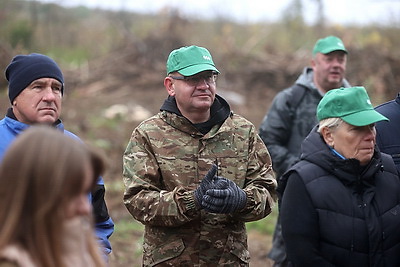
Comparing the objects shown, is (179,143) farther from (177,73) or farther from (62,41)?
(62,41)

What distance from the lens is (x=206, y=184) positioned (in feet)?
11.6

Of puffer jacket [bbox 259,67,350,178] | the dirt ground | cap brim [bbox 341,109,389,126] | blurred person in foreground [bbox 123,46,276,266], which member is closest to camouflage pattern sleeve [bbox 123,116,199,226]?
blurred person in foreground [bbox 123,46,276,266]

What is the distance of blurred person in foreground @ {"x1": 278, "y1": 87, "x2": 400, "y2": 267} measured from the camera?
3451mm

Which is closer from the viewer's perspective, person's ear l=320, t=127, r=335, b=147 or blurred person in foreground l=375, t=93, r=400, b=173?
person's ear l=320, t=127, r=335, b=147

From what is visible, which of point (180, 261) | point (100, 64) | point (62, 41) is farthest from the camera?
point (62, 41)

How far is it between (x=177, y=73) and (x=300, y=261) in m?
1.38

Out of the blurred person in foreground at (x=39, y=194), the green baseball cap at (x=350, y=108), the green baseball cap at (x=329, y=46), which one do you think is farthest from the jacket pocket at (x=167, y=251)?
the green baseball cap at (x=329, y=46)

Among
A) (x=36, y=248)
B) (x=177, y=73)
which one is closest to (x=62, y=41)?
(x=177, y=73)

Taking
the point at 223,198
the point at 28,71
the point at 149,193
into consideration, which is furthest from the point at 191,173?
the point at 28,71

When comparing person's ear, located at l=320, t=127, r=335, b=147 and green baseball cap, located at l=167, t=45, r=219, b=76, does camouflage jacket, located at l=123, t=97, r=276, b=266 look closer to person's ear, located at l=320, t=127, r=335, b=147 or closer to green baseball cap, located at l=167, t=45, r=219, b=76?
green baseball cap, located at l=167, t=45, r=219, b=76

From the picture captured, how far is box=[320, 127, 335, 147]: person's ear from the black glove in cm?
60

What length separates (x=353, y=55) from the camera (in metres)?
16.8

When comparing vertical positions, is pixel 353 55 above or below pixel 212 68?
below

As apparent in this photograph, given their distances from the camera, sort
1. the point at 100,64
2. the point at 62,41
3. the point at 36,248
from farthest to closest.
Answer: the point at 62,41, the point at 100,64, the point at 36,248
